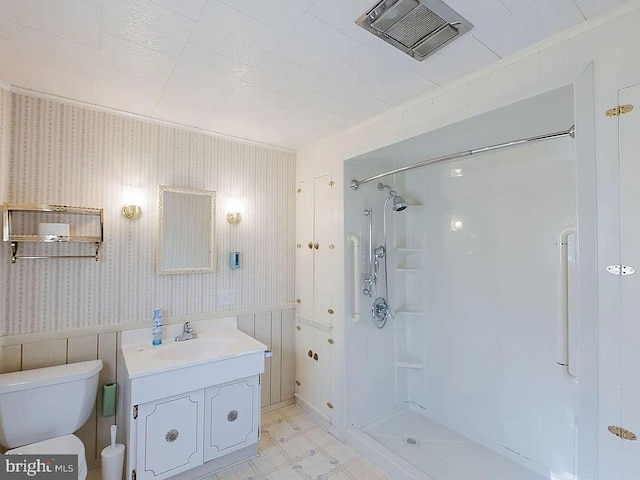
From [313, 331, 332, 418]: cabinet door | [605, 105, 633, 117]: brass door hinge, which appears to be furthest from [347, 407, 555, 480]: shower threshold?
[605, 105, 633, 117]: brass door hinge

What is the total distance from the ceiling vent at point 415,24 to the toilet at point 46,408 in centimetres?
245

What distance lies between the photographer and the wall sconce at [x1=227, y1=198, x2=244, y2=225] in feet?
8.91

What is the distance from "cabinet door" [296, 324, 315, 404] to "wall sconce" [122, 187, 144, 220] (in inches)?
67.3

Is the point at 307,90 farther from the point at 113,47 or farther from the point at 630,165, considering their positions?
the point at 630,165

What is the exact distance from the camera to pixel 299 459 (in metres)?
2.30

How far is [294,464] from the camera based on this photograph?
7.37 ft

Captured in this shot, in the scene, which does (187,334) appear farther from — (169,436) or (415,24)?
(415,24)

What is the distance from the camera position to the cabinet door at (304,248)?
115 inches

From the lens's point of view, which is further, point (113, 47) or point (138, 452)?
point (138, 452)

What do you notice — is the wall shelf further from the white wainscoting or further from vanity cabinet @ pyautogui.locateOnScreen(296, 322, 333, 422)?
vanity cabinet @ pyautogui.locateOnScreen(296, 322, 333, 422)

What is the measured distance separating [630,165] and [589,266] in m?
0.42

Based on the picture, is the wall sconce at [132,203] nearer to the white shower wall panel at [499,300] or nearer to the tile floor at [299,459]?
the tile floor at [299,459]

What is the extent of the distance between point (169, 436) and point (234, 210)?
1.68 meters

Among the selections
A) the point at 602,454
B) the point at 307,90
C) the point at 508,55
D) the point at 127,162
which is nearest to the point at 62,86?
the point at 127,162
